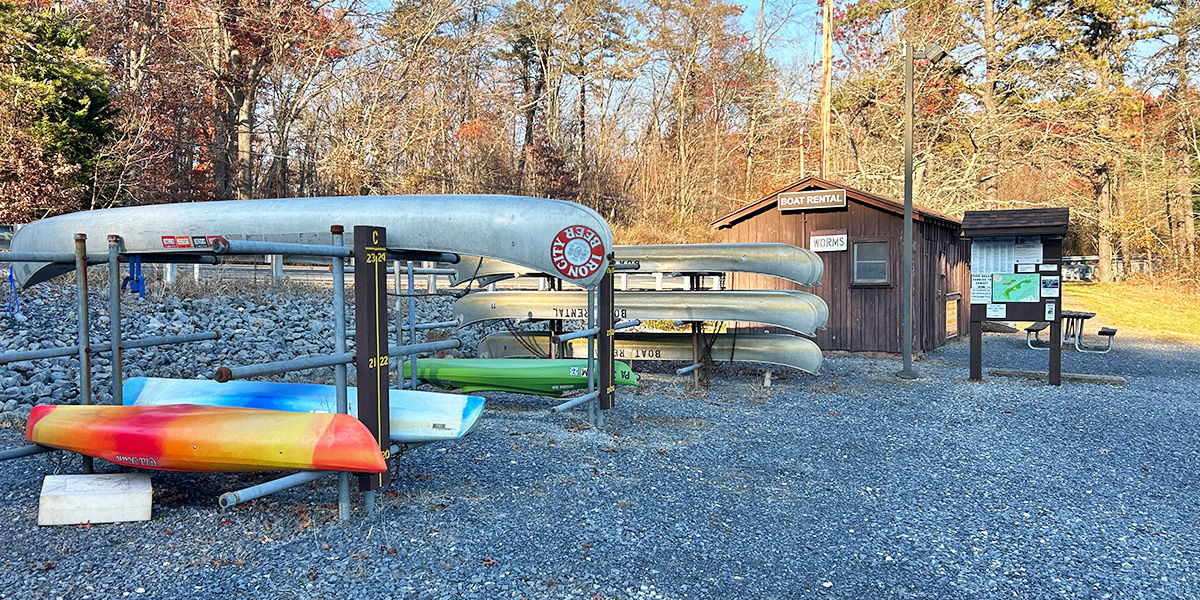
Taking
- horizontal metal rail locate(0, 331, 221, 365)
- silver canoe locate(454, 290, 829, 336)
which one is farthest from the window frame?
horizontal metal rail locate(0, 331, 221, 365)

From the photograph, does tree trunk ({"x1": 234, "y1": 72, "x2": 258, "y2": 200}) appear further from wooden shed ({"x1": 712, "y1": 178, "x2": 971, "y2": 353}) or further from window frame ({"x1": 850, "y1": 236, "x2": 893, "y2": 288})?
window frame ({"x1": 850, "y1": 236, "x2": 893, "y2": 288})

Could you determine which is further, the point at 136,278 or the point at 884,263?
the point at 884,263

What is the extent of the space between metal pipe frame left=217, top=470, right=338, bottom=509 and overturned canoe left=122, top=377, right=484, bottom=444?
1.50ft

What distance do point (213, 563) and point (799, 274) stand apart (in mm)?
7913

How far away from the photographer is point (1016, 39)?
22.9 m

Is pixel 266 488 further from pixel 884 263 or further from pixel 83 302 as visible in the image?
pixel 884 263

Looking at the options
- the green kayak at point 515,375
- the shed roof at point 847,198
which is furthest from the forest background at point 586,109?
the green kayak at point 515,375

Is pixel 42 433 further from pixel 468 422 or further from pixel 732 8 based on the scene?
pixel 732 8

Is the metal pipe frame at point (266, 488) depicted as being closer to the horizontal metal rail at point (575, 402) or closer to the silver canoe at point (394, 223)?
the silver canoe at point (394, 223)

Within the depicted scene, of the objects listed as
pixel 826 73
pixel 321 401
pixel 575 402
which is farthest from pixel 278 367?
pixel 826 73

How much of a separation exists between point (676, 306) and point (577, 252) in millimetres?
4357

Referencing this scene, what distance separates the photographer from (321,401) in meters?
5.67

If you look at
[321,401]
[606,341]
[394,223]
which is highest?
[394,223]

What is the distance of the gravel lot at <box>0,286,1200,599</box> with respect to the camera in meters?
3.83
